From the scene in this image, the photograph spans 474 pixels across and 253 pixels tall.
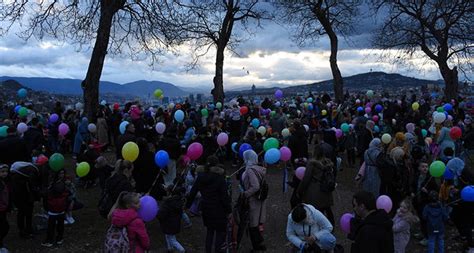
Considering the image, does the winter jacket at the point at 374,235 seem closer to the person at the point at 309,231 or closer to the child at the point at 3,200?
the person at the point at 309,231

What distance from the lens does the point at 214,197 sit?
5.72m

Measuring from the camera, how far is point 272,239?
7.36 metres

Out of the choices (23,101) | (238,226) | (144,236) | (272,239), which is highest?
(23,101)

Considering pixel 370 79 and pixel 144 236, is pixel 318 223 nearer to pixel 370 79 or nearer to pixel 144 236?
pixel 144 236

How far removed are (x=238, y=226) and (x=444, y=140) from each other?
6718 mm

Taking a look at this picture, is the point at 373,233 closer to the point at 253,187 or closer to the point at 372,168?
the point at 253,187

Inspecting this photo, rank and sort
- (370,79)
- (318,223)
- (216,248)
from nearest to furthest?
(318,223)
(216,248)
(370,79)

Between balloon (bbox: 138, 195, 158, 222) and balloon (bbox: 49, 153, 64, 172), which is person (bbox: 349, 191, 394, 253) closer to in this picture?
balloon (bbox: 138, 195, 158, 222)

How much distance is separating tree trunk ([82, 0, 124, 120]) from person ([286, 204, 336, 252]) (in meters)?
10.7

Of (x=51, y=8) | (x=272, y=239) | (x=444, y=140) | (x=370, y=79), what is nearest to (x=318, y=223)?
(x=272, y=239)

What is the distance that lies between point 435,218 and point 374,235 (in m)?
3.17

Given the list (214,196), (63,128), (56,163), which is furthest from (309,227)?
(63,128)

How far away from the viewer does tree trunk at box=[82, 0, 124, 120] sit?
516 inches

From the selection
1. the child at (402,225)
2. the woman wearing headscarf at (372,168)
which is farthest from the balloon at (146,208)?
the woman wearing headscarf at (372,168)
